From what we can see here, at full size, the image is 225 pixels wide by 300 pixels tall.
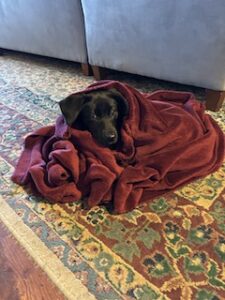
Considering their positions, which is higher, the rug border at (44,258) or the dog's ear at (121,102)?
the dog's ear at (121,102)

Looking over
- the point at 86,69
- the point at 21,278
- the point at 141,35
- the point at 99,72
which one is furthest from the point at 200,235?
the point at 86,69

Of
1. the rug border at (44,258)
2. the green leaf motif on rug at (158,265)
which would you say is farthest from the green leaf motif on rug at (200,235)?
the rug border at (44,258)

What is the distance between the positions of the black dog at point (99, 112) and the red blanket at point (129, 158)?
3 centimetres

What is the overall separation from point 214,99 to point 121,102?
25.3 inches

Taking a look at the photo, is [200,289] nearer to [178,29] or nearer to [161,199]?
[161,199]

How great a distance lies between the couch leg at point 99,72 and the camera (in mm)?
2027

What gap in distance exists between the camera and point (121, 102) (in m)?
1.17

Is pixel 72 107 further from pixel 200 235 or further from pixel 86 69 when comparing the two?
pixel 86 69

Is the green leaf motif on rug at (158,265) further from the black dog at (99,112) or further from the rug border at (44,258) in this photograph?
the black dog at (99,112)

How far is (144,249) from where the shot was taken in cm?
86

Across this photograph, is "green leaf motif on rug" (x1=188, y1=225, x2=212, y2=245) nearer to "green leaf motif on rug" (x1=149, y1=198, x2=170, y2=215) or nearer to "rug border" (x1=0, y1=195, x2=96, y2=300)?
"green leaf motif on rug" (x1=149, y1=198, x2=170, y2=215)

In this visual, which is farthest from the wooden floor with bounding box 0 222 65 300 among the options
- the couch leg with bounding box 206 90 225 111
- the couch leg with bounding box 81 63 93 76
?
the couch leg with bounding box 81 63 93 76

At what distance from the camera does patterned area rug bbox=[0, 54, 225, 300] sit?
0.77 metres

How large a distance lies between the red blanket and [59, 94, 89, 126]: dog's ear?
0.04 m
